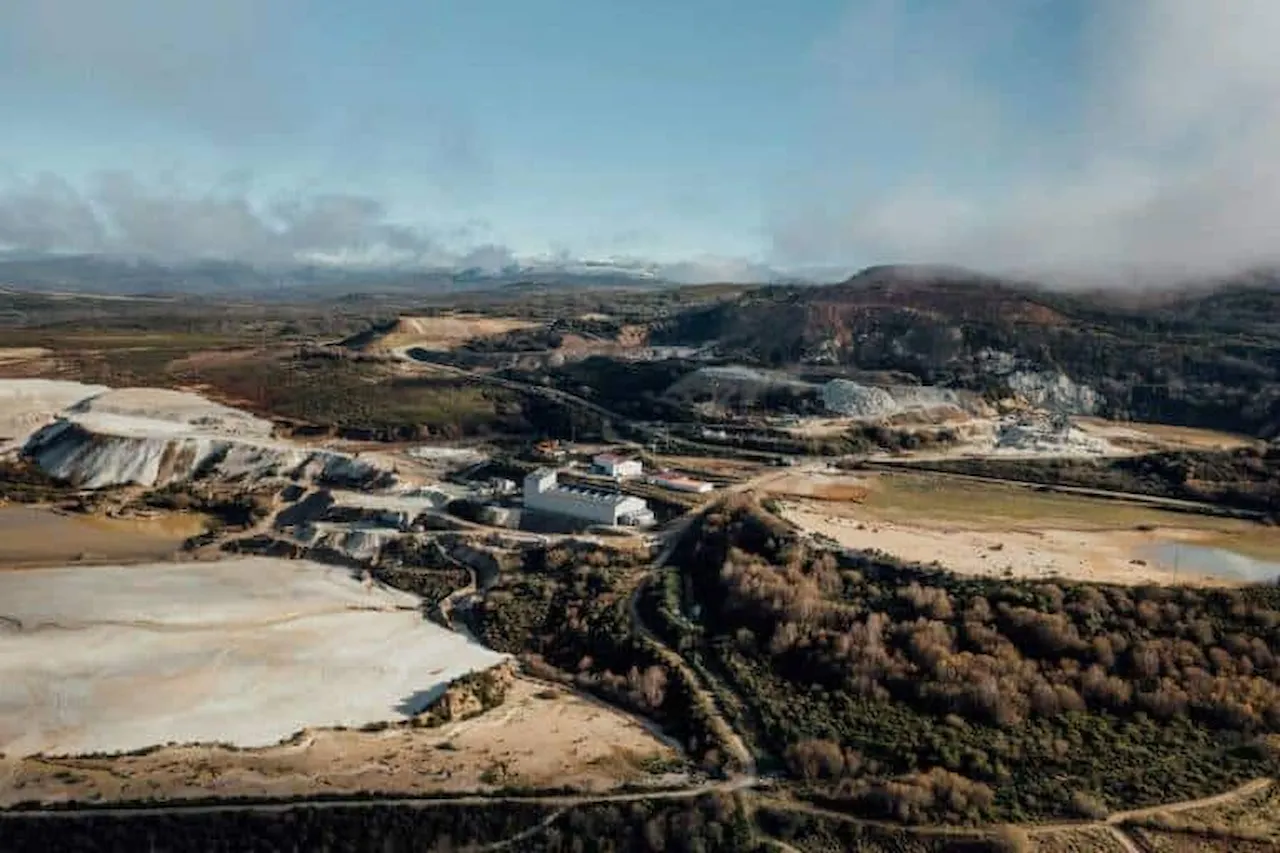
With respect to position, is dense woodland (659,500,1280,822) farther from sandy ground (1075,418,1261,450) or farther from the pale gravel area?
sandy ground (1075,418,1261,450)

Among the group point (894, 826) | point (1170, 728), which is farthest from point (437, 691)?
point (1170, 728)

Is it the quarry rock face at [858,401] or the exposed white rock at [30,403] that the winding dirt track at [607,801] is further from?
the exposed white rock at [30,403]

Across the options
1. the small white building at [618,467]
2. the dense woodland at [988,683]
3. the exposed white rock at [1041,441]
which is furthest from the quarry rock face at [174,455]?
the exposed white rock at [1041,441]

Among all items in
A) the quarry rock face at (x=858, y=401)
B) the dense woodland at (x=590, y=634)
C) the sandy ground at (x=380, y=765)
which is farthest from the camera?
the quarry rock face at (x=858, y=401)

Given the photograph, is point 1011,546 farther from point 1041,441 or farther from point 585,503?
point 1041,441

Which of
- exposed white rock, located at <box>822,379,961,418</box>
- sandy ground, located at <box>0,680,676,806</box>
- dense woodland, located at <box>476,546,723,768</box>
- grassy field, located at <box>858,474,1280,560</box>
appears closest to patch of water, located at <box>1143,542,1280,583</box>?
grassy field, located at <box>858,474,1280,560</box>

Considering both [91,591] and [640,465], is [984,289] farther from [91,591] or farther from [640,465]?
[91,591]

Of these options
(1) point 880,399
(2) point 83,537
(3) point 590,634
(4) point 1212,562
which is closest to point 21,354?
(2) point 83,537
